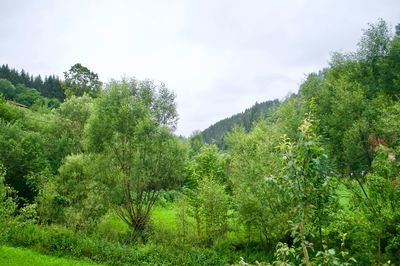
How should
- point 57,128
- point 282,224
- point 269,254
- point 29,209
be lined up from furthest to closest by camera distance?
point 57,128 → point 269,254 → point 282,224 → point 29,209

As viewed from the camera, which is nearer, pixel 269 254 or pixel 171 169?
pixel 269 254

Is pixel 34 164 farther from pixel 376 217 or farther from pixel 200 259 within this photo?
pixel 376 217

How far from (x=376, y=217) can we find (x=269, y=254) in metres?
10.5

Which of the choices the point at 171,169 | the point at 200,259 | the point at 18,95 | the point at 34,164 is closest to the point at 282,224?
the point at 200,259

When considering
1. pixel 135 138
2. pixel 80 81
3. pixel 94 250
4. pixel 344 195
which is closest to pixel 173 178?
pixel 135 138

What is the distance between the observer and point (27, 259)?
2369cm

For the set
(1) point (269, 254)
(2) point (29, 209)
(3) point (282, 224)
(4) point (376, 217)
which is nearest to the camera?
(4) point (376, 217)

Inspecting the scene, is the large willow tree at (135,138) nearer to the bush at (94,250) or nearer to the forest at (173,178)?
the forest at (173,178)

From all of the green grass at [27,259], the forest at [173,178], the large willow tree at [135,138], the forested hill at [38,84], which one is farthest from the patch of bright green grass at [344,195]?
the forested hill at [38,84]

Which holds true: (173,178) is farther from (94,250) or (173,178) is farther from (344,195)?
(344,195)

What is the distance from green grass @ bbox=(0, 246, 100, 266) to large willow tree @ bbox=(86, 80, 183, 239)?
7173mm

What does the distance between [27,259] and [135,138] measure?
39.2ft

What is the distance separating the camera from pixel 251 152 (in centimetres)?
3256

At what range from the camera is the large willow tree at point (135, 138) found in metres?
30.8
